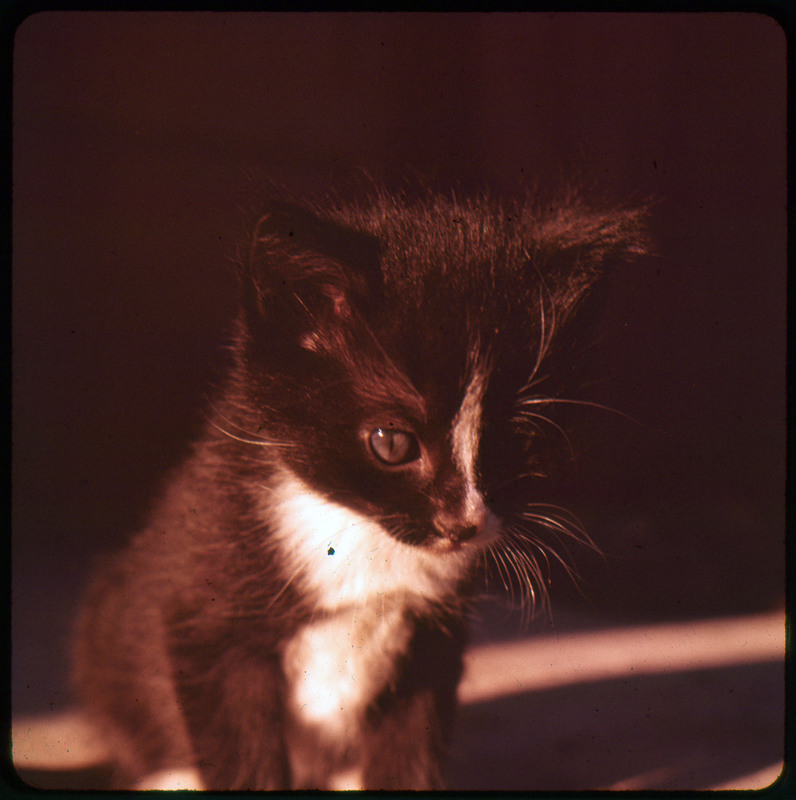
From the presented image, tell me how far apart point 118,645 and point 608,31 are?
112 cm

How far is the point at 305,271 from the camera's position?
68cm

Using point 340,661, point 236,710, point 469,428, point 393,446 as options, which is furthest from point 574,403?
point 236,710

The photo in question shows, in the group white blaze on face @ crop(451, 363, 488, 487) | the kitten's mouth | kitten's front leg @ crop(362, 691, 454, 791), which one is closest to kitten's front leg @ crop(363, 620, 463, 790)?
kitten's front leg @ crop(362, 691, 454, 791)

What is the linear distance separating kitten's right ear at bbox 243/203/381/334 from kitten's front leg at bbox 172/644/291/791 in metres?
0.49

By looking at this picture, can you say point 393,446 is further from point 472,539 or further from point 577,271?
point 577,271

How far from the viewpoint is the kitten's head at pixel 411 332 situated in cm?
68

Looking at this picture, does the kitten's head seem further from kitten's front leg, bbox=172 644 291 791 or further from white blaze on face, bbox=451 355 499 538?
kitten's front leg, bbox=172 644 291 791

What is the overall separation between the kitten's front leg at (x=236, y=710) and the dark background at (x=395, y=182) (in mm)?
197

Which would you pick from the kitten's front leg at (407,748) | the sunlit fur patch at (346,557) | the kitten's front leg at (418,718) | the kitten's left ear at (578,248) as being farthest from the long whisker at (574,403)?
the kitten's front leg at (407,748)

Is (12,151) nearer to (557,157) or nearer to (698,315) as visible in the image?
(557,157)

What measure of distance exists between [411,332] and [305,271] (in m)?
0.17

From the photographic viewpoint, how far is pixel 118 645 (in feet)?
2.33

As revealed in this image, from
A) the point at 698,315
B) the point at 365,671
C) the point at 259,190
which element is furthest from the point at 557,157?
the point at 365,671

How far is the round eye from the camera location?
67 cm
